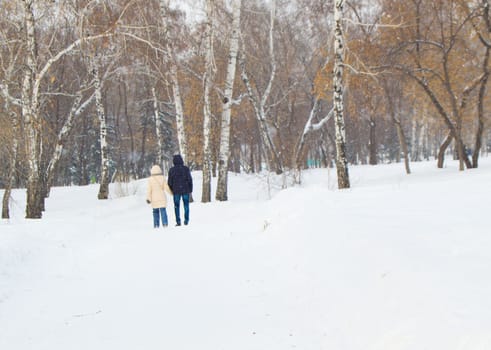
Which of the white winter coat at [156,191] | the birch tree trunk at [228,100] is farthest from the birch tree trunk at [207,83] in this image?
the white winter coat at [156,191]

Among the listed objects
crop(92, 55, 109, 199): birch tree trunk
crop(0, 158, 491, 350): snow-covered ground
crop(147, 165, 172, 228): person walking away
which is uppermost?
crop(92, 55, 109, 199): birch tree trunk

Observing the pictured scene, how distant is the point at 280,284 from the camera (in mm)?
4422

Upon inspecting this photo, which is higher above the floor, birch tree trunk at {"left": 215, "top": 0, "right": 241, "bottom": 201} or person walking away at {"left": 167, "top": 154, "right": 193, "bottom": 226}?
birch tree trunk at {"left": 215, "top": 0, "right": 241, "bottom": 201}

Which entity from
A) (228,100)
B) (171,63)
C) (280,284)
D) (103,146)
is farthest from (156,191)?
(103,146)

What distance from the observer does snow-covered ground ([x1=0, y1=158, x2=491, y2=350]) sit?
296 centimetres

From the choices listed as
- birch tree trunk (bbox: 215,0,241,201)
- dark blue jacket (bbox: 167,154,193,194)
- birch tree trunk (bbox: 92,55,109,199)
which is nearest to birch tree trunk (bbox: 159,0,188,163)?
birch tree trunk (bbox: 215,0,241,201)

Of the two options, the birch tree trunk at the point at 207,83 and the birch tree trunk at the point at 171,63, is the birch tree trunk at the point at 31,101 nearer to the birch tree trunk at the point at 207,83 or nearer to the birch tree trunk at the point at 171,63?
the birch tree trunk at the point at 171,63

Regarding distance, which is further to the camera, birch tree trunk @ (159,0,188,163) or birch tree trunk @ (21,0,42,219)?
birch tree trunk @ (159,0,188,163)

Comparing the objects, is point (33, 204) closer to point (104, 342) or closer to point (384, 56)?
point (104, 342)

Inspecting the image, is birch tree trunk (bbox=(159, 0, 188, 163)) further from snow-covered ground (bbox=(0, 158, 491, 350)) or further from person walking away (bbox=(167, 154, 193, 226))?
snow-covered ground (bbox=(0, 158, 491, 350))

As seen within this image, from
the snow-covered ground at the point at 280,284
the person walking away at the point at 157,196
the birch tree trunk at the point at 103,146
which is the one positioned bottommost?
the snow-covered ground at the point at 280,284

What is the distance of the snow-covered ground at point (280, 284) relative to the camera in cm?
296

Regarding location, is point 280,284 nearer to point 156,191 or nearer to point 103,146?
point 156,191

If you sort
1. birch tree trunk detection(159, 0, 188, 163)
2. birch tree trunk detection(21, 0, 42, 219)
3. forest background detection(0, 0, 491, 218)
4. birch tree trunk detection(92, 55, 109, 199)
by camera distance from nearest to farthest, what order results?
birch tree trunk detection(21, 0, 42, 219)
forest background detection(0, 0, 491, 218)
birch tree trunk detection(159, 0, 188, 163)
birch tree trunk detection(92, 55, 109, 199)
